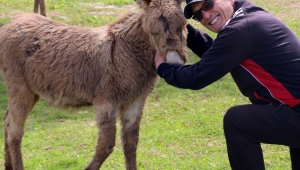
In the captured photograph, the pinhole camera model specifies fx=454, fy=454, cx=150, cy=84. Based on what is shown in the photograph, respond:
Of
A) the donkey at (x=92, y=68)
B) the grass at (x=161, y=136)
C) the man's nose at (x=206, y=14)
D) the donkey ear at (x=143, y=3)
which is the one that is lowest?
the grass at (x=161, y=136)

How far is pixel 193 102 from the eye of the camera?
24.5 feet

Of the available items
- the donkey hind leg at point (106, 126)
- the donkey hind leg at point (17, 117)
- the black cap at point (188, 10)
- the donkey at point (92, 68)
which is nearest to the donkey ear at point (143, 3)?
the donkey at point (92, 68)

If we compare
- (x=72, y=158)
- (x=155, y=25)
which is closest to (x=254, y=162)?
(x=155, y=25)

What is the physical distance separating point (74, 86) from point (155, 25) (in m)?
1.19

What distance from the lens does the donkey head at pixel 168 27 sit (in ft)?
12.7

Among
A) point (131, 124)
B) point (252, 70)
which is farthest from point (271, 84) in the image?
point (131, 124)

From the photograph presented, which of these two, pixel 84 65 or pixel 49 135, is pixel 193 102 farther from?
pixel 84 65

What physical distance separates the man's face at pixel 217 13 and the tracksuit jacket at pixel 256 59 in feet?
0.28

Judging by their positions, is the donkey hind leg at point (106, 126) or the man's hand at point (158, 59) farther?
the donkey hind leg at point (106, 126)

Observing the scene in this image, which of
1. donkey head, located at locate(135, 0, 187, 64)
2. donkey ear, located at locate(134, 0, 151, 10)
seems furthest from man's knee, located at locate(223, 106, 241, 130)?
donkey ear, located at locate(134, 0, 151, 10)

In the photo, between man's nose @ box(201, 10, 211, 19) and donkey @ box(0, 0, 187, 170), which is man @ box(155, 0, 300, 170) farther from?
donkey @ box(0, 0, 187, 170)

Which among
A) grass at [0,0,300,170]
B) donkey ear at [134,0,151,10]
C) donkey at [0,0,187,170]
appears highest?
donkey ear at [134,0,151,10]

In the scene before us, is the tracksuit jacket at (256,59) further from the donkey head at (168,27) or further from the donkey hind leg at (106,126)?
the donkey hind leg at (106,126)

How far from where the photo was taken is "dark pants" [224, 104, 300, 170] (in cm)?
368
